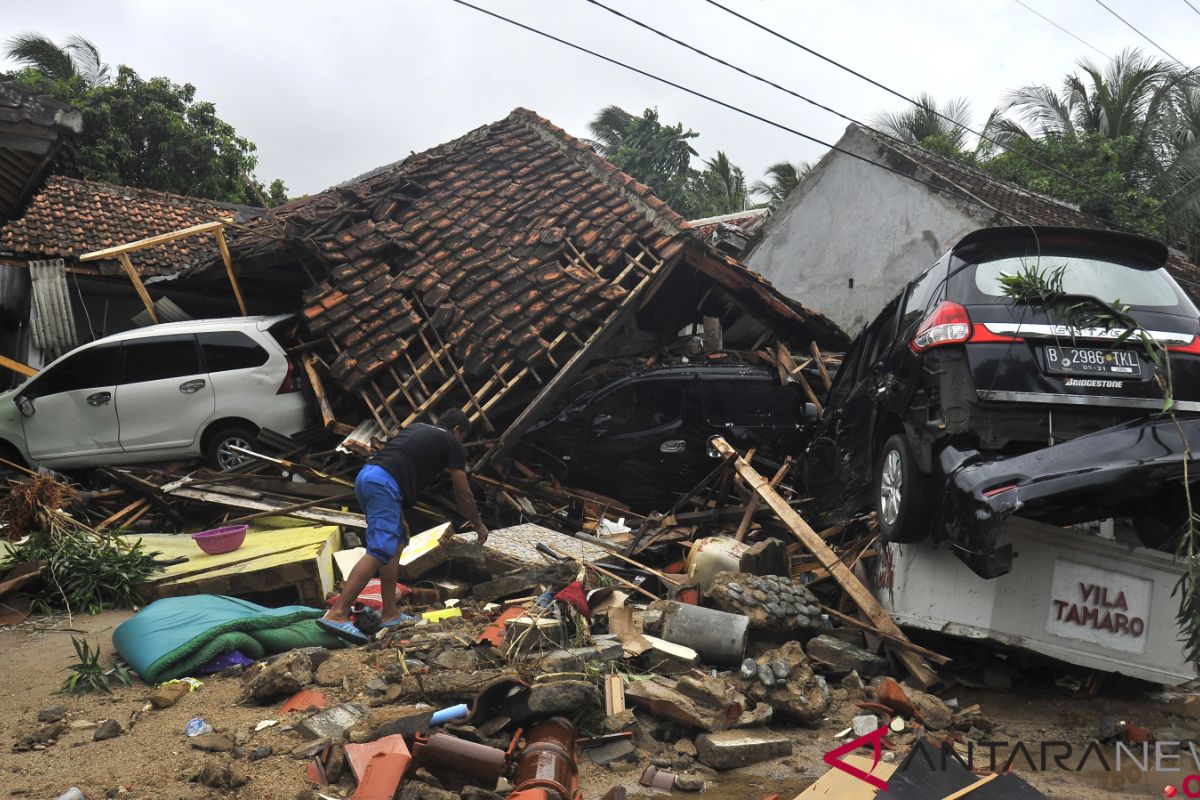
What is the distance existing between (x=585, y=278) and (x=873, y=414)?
196 inches

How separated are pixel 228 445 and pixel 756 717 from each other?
7.59 m

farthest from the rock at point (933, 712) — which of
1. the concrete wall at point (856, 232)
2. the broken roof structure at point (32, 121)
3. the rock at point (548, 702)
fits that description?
the concrete wall at point (856, 232)

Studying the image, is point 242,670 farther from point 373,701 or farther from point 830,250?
point 830,250

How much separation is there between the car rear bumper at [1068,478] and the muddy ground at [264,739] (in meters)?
1.07

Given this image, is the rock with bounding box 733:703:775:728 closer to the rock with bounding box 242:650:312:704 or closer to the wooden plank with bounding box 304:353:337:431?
the rock with bounding box 242:650:312:704

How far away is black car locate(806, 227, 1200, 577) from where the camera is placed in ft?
14.6

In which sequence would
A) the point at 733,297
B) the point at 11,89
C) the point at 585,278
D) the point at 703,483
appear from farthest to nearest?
the point at 733,297 < the point at 585,278 < the point at 703,483 < the point at 11,89

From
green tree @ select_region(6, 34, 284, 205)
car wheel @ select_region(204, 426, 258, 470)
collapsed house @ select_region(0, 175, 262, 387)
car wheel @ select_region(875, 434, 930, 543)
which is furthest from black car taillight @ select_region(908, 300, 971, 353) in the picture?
green tree @ select_region(6, 34, 284, 205)

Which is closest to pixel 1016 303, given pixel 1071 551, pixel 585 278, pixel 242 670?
pixel 1071 551

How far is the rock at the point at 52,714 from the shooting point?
4516 millimetres

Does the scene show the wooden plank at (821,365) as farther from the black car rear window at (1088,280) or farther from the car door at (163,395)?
the car door at (163,395)

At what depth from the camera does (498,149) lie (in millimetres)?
13539

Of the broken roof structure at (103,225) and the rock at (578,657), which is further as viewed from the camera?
the broken roof structure at (103,225)

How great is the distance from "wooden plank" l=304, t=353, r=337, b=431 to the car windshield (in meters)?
7.21
